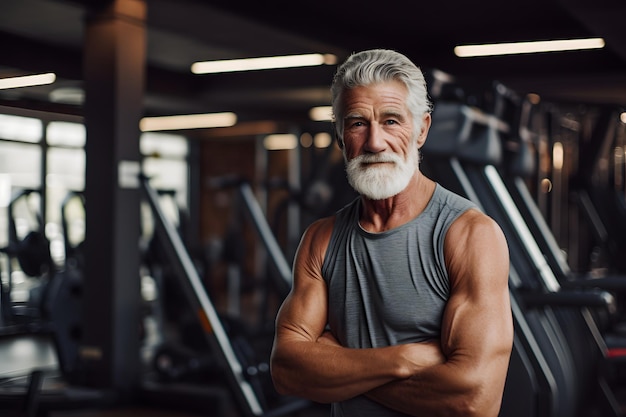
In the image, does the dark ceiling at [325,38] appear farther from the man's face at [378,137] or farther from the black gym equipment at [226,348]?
the man's face at [378,137]

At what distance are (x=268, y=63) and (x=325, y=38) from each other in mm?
1192

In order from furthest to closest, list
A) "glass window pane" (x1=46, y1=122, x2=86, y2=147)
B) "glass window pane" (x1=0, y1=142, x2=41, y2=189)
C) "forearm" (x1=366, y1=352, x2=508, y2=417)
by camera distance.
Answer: "glass window pane" (x1=46, y1=122, x2=86, y2=147) → "glass window pane" (x1=0, y1=142, x2=41, y2=189) → "forearm" (x1=366, y1=352, x2=508, y2=417)

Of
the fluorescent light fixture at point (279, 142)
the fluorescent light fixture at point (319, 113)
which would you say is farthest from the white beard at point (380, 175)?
the fluorescent light fixture at point (279, 142)

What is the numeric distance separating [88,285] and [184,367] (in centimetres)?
90

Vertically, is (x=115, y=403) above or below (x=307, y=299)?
below

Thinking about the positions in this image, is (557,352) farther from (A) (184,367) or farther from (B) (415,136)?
(A) (184,367)

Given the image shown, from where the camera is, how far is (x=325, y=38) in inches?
266

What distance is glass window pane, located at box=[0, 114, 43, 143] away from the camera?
3.39 m

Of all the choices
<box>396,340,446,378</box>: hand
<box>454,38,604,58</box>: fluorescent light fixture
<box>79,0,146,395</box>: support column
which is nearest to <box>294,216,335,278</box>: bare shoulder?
<box>396,340,446,378</box>: hand

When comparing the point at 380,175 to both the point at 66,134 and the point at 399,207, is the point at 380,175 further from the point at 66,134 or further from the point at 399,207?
the point at 66,134

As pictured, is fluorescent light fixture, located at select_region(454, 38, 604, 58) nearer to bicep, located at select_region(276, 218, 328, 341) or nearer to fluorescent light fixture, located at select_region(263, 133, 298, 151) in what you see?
fluorescent light fixture, located at select_region(263, 133, 298, 151)

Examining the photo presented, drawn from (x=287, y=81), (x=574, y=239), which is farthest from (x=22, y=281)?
(x=574, y=239)

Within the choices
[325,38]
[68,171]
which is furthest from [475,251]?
[325,38]

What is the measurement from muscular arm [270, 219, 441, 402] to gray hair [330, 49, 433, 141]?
0.25m
